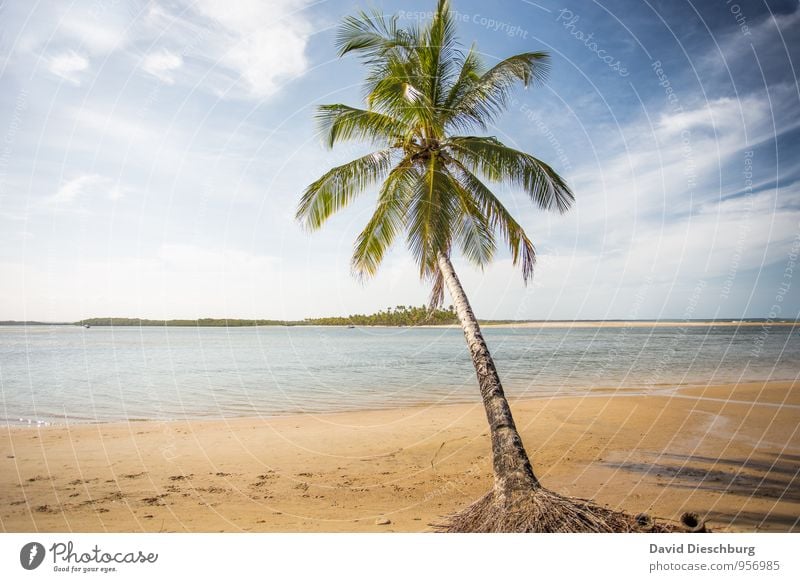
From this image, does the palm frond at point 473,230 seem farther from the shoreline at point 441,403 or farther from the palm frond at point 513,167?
the shoreline at point 441,403

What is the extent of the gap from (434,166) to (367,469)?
505 cm

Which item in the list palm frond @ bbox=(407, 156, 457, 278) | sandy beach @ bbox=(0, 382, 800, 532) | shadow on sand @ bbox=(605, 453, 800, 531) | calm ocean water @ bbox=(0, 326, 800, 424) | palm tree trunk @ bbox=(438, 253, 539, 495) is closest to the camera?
palm tree trunk @ bbox=(438, 253, 539, 495)

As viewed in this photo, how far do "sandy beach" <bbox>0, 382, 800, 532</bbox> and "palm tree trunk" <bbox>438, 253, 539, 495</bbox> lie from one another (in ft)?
3.82

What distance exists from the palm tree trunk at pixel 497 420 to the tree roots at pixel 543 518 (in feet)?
0.44

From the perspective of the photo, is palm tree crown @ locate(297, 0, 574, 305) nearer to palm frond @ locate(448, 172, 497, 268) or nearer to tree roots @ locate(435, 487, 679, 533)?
palm frond @ locate(448, 172, 497, 268)

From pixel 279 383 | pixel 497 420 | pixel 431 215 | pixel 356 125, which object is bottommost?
pixel 279 383

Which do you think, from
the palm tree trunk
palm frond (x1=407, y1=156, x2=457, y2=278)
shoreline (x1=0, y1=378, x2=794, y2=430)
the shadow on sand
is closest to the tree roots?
the palm tree trunk

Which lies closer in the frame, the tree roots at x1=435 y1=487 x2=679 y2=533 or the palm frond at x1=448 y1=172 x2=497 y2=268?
the tree roots at x1=435 y1=487 x2=679 y2=533

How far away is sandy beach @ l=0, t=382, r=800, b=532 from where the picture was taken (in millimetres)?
5133

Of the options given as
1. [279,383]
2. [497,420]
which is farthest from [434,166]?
[279,383]

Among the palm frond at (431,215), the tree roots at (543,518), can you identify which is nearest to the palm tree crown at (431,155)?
the palm frond at (431,215)

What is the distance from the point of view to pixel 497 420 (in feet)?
16.1

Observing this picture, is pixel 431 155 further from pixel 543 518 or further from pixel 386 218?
pixel 543 518
